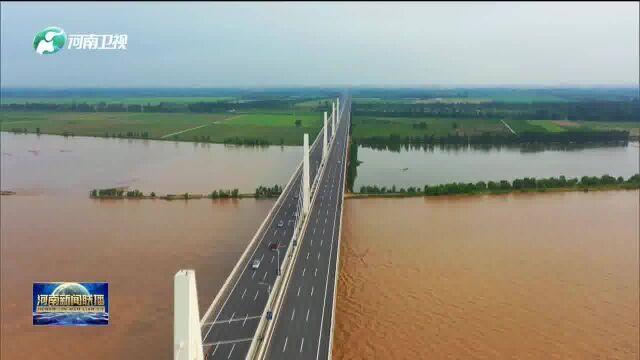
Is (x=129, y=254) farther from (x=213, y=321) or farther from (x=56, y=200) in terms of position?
(x=56, y=200)

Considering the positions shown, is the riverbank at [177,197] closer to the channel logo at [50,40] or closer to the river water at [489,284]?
the river water at [489,284]

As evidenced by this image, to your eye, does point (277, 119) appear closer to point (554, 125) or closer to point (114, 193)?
point (554, 125)

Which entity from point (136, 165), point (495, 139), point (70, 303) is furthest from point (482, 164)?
point (70, 303)

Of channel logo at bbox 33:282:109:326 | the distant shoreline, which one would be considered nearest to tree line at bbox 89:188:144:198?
the distant shoreline

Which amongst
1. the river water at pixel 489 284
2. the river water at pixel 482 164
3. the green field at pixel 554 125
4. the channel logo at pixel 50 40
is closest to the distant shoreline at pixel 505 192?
the river water at pixel 482 164

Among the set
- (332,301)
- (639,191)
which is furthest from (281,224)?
(639,191)

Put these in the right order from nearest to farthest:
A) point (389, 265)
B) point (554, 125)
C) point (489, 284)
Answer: point (489, 284) → point (389, 265) → point (554, 125)

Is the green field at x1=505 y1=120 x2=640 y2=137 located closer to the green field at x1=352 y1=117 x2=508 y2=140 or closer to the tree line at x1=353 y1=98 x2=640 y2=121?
the tree line at x1=353 y1=98 x2=640 y2=121
